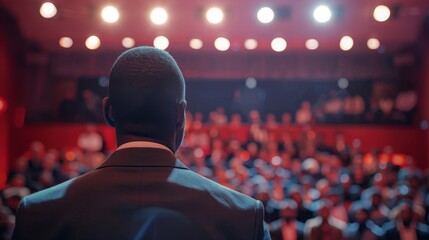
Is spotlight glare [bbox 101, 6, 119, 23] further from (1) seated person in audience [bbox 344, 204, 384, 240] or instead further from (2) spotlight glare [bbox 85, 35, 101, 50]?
(1) seated person in audience [bbox 344, 204, 384, 240]

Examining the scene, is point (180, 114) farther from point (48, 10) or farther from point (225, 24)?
point (225, 24)

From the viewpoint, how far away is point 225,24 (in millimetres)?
10523

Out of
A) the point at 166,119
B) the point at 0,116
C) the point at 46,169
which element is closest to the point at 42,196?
the point at 166,119

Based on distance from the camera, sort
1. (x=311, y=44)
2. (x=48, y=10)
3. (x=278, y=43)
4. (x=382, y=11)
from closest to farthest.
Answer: (x=382, y=11) → (x=48, y=10) → (x=278, y=43) → (x=311, y=44)

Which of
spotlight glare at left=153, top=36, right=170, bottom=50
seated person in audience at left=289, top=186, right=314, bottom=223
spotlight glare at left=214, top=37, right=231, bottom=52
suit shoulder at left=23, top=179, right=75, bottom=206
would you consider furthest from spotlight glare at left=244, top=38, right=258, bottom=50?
suit shoulder at left=23, top=179, right=75, bottom=206

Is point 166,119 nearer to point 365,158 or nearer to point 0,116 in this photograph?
point 365,158

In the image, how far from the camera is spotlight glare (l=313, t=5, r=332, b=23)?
8297 mm

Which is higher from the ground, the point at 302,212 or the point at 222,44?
the point at 222,44

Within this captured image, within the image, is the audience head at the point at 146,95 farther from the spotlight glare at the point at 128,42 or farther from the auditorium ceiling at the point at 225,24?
the spotlight glare at the point at 128,42

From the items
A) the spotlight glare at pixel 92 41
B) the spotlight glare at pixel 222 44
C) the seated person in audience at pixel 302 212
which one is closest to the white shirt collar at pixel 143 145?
the seated person in audience at pixel 302 212

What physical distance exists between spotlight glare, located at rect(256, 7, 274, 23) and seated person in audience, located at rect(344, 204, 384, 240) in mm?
3212

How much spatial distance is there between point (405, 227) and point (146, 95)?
5815 millimetres

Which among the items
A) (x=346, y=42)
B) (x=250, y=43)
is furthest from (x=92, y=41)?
(x=346, y=42)

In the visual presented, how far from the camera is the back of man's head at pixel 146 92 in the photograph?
984 millimetres
